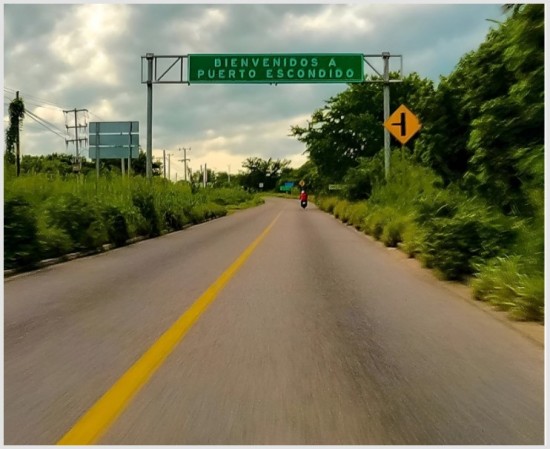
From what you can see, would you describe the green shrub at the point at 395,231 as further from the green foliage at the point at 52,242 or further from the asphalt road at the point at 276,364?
the green foliage at the point at 52,242

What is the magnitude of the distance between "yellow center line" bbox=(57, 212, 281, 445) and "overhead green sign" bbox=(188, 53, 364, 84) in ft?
62.7

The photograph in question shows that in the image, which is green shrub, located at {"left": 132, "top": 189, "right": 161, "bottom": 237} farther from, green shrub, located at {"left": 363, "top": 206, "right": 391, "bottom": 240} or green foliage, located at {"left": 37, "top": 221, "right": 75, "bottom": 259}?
green shrub, located at {"left": 363, "top": 206, "right": 391, "bottom": 240}

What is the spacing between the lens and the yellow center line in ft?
14.0

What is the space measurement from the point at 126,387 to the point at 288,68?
2282cm

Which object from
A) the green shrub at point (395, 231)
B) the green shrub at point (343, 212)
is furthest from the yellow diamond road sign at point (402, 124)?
the green shrub at point (343, 212)

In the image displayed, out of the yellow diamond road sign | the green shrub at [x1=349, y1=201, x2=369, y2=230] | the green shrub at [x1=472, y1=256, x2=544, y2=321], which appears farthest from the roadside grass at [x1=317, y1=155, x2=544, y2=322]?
the green shrub at [x1=349, y1=201, x2=369, y2=230]

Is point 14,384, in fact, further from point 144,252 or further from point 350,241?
point 350,241

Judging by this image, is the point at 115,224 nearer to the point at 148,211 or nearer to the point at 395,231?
the point at 148,211

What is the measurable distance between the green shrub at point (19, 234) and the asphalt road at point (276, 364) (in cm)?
176

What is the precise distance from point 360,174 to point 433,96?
57.5ft

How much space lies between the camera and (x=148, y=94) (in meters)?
28.3

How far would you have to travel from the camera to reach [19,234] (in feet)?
43.3

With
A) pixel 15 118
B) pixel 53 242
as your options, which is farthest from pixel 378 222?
pixel 15 118

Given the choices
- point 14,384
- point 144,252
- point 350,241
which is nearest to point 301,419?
point 14,384
